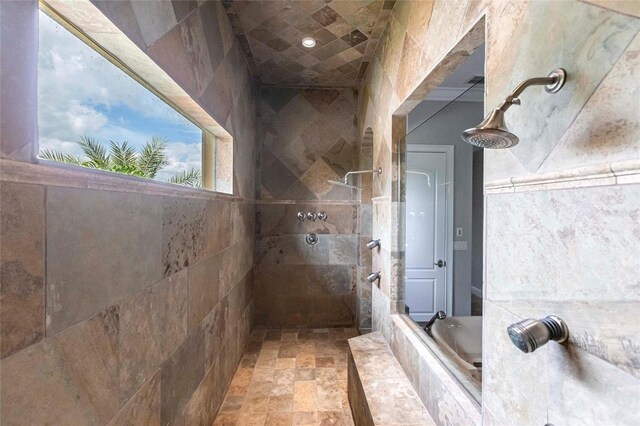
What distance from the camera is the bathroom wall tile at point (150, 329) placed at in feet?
3.03

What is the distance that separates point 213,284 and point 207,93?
1.16 meters

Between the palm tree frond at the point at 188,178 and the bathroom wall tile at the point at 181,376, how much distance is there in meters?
0.81

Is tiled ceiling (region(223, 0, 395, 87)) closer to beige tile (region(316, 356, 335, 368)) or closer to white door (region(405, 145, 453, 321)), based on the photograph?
white door (region(405, 145, 453, 321))

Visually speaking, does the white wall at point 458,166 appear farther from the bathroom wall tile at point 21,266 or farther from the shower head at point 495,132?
the bathroom wall tile at point 21,266

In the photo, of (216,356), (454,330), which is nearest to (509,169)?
(454,330)

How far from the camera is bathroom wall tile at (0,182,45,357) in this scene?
548 millimetres

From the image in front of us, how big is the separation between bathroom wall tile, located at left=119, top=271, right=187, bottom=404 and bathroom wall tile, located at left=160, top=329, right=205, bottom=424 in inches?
2.5

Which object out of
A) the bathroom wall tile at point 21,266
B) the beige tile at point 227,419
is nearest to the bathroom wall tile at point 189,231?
the bathroom wall tile at point 21,266

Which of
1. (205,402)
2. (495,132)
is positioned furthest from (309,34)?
(205,402)

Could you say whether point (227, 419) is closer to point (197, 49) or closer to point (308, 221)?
point (308, 221)

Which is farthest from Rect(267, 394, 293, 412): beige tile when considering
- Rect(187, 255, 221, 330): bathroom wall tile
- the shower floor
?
Rect(187, 255, 221, 330): bathroom wall tile

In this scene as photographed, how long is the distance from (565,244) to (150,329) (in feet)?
4.45

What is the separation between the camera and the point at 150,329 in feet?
3.50

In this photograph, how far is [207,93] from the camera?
5.37ft
